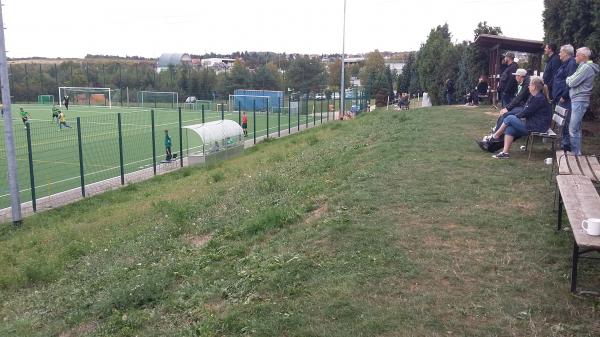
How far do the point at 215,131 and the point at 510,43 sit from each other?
10.7 metres

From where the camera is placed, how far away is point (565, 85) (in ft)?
29.4

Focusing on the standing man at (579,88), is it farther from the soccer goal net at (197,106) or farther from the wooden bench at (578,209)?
the soccer goal net at (197,106)

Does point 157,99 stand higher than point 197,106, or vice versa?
point 157,99

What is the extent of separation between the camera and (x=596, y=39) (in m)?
10.8

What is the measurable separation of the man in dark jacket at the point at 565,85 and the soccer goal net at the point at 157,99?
53.3 metres

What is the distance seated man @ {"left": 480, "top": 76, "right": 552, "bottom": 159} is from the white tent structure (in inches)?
519

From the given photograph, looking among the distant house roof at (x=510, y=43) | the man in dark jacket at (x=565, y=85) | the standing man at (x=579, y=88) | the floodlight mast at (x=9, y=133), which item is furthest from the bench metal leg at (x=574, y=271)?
the distant house roof at (x=510, y=43)

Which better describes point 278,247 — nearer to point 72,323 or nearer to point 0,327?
point 72,323

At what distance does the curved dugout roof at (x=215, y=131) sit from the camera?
20394 millimetres

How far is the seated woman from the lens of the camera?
8.61 meters

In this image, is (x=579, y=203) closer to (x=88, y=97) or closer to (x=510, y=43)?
(x=510, y=43)

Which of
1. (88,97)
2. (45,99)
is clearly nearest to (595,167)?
(88,97)

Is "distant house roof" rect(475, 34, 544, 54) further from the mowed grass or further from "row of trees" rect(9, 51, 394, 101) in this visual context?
"row of trees" rect(9, 51, 394, 101)

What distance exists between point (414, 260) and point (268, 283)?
4.15 ft
